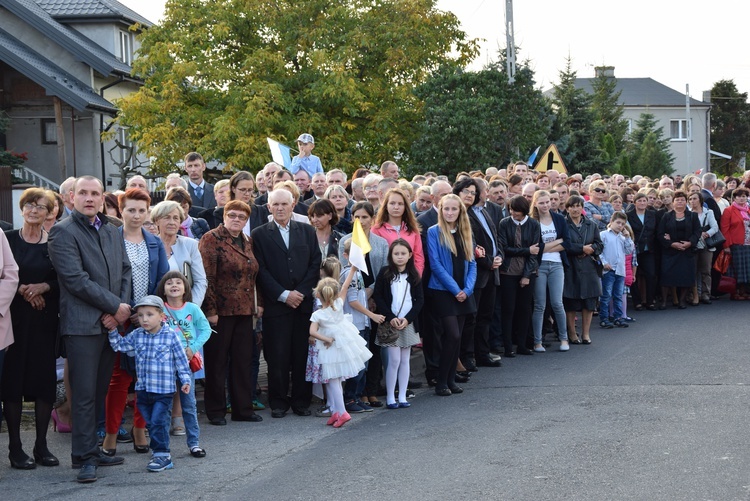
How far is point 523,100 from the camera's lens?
27.3 meters

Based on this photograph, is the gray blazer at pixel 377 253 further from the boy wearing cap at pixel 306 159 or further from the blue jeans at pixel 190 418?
the boy wearing cap at pixel 306 159

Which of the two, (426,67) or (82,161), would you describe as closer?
(426,67)

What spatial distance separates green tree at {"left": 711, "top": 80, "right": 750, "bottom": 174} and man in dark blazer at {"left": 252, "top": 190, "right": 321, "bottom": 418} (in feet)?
329

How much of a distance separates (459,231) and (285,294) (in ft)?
7.37

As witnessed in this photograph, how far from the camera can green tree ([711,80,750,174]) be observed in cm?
10494

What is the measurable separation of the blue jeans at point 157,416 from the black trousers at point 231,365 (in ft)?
4.95

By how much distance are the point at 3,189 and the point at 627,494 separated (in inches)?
542

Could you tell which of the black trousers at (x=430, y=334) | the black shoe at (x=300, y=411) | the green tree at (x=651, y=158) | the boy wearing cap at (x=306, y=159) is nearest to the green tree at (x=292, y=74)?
the boy wearing cap at (x=306, y=159)

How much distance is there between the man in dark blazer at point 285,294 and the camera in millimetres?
9984

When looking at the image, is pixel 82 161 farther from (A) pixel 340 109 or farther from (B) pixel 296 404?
(B) pixel 296 404

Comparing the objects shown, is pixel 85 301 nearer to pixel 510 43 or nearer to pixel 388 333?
pixel 388 333

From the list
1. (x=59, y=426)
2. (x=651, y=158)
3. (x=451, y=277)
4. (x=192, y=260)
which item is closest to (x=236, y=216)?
(x=192, y=260)

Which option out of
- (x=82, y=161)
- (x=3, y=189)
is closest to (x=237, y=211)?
(x=3, y=189)

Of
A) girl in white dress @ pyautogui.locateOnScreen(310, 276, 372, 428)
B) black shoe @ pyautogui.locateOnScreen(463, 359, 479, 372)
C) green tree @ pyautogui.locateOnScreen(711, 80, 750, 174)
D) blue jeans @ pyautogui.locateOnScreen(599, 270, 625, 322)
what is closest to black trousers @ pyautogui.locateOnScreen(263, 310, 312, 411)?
girl in white dress @ pyautogui.locateOnScreen(310, 276, 372, 428)
